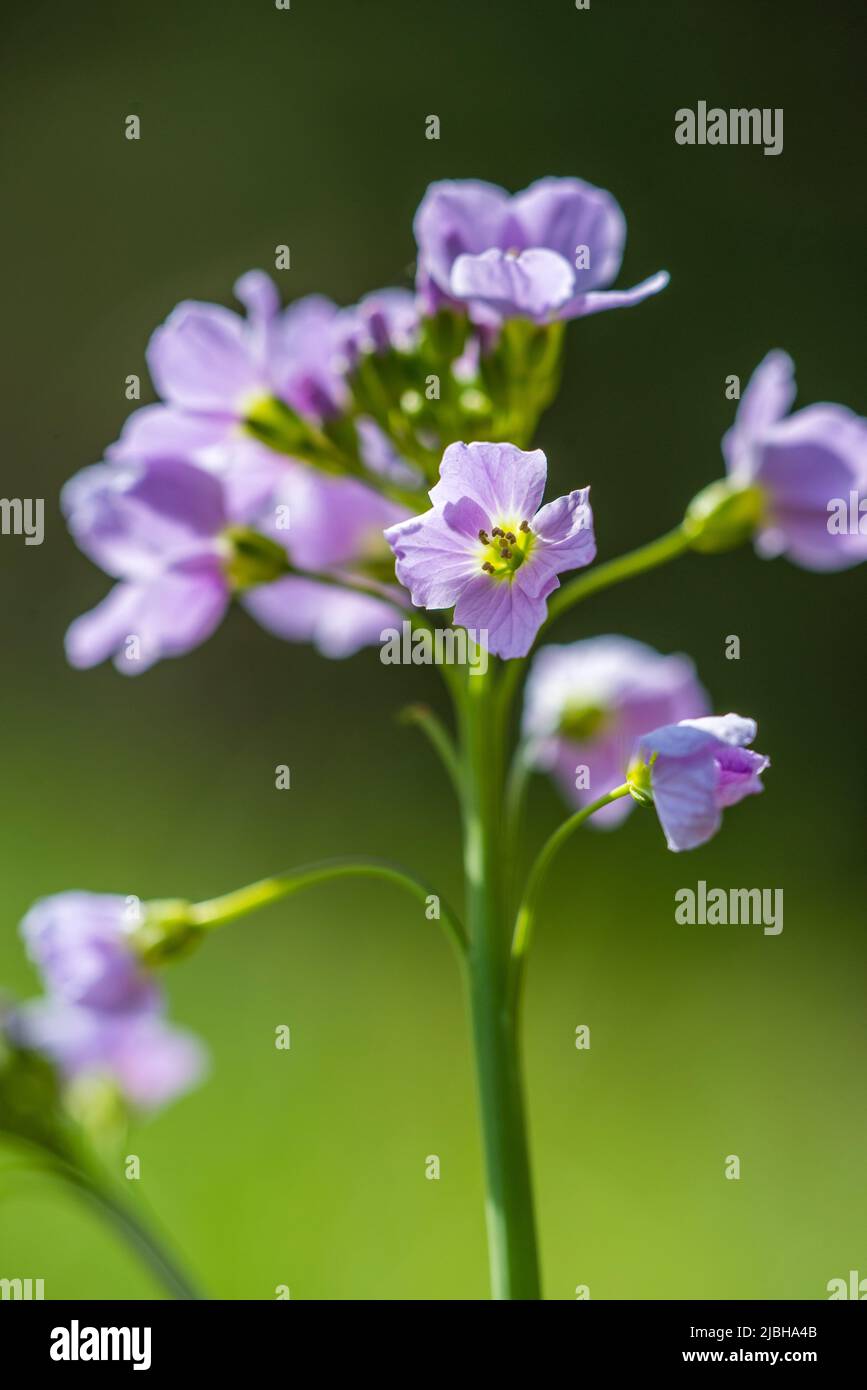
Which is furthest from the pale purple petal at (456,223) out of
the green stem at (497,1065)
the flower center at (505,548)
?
the green stem at (497,1065)

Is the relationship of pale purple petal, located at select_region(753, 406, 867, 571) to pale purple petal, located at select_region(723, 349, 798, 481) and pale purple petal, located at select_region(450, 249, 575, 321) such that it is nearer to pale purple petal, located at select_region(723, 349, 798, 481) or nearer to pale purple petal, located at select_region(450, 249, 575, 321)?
pale purple petal, located at select_region(723, 349, 798, 481)

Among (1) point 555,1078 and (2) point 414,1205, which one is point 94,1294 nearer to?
(2) point 414,1205

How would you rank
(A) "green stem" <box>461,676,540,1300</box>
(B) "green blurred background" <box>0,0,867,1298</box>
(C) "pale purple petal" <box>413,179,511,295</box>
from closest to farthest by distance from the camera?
(A) "green stem" <box>461,676,540,1300</box> < (C) "pale purple petal" <box>413,179,511,295</box> < (B) "green blurred background" <box>0,0,867,1298</box>

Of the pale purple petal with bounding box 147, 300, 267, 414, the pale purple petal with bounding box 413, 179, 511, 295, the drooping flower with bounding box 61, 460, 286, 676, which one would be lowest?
the drooping flower with bounding box 61, 460, 286, 676

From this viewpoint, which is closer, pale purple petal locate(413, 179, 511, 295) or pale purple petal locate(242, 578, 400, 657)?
pale purple petal locate(413, 179, 511, 295)

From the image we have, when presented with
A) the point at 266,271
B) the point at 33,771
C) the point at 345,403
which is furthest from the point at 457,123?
the point at 345,403

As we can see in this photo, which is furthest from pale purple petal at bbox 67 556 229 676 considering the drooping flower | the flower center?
the flower center

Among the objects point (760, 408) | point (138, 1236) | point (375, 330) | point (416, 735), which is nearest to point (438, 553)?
point (375, 330)

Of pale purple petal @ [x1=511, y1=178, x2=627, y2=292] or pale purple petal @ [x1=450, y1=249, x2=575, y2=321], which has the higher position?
pale purple petal @ [x1=511, y1=178, x2=627, y2=292]
